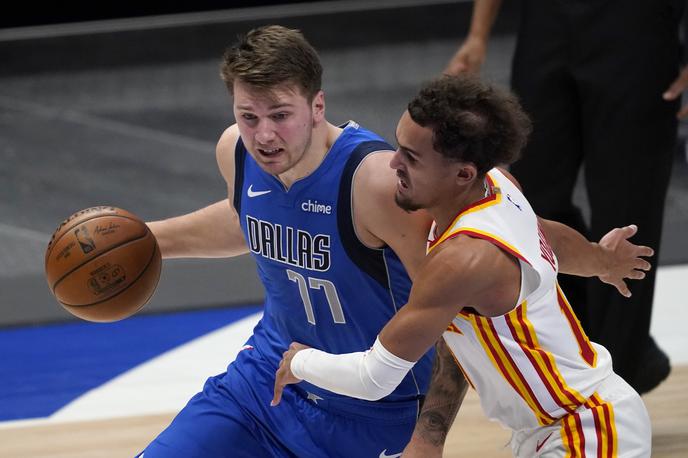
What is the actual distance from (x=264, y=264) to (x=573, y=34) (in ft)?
5.53

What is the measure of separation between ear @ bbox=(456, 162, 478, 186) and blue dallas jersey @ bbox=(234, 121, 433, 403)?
0.50 m

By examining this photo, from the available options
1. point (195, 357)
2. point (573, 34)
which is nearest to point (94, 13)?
point (195, 357)

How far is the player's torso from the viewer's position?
111 inches

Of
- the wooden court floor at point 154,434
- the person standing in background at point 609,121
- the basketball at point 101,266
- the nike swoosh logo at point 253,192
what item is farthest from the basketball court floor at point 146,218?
the basketball at point 101,266

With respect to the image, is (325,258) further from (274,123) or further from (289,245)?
(274,123)

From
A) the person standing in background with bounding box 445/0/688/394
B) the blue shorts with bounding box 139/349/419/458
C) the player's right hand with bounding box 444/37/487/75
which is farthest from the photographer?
the player's right hand with bounding box 444/37/487/75

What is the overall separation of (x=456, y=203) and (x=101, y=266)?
1.11 m

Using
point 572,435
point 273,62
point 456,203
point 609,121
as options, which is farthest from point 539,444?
point 609,121

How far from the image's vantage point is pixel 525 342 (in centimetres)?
289

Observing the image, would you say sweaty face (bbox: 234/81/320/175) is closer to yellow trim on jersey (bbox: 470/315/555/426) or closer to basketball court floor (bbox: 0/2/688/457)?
basketball court floor (bbox: 0/2/688/457)

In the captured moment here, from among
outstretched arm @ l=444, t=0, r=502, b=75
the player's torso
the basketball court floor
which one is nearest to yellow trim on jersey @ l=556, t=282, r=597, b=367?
the player's torso

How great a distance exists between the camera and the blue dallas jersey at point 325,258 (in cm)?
334

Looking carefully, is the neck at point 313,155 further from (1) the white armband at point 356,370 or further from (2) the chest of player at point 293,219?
(1) the white armband at point 356,370

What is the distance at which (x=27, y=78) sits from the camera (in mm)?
10461
